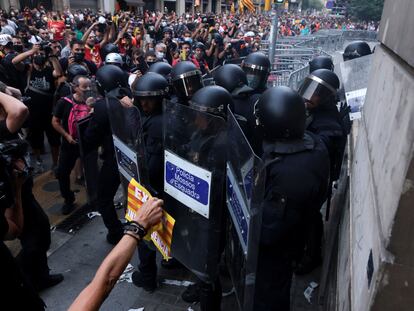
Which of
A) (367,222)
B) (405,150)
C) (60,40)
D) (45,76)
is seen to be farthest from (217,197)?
(60,40)

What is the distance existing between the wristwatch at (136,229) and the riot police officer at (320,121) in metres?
2.35

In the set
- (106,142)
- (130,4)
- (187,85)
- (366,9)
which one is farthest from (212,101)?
(366,9)

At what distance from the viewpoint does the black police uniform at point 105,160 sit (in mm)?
3682

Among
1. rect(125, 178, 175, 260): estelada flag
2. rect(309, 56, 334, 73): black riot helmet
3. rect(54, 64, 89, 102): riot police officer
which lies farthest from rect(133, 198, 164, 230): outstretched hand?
rect(309, 56, 334, 73): black riot helmet

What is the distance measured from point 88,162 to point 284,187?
7.28ft

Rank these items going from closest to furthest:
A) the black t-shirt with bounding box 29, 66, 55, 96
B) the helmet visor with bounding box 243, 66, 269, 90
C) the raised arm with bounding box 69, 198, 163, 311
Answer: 1. the raised arm with bounding box 69, 198, 163, 311
2. the helmet visor with bounding box 243, 66, 269, 90
3. the black t-shirt with bounding box 29, 66, 55, 96

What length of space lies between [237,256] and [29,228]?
6.74 ft

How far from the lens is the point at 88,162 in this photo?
3738mm

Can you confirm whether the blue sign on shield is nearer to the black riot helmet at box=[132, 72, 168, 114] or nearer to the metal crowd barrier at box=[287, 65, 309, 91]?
the black riot helmet at box=[132, 72, 168, 114]

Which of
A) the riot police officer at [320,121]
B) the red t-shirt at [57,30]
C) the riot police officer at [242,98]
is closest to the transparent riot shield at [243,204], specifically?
the riot police officer at [242,98]

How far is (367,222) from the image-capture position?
1.76m

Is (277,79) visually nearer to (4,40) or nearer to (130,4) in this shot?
(4,40)

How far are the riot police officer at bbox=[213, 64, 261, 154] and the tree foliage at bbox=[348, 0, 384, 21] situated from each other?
1859 inches

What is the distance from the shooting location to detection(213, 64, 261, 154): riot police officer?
3674 millimetres
